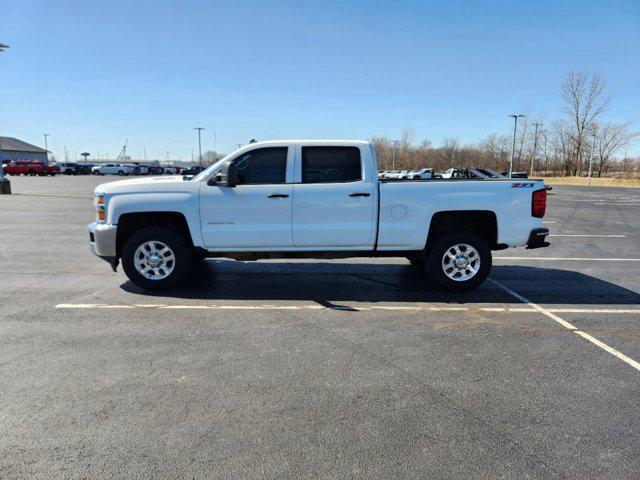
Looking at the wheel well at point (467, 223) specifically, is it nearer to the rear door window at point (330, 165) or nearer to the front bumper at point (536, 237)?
the front bumper at point (536, 237)

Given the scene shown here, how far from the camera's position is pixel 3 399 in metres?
3.40

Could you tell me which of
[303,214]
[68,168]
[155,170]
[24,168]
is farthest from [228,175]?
[155,170]

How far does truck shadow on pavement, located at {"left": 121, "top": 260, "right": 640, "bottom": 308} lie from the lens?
6184 mm

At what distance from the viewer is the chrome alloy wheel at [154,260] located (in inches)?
248

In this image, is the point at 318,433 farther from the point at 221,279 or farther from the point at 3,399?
the point at 221,279

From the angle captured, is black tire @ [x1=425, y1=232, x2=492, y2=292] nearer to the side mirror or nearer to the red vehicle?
the side mirror

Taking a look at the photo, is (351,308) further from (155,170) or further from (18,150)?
(18,150)

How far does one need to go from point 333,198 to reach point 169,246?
2.31 m

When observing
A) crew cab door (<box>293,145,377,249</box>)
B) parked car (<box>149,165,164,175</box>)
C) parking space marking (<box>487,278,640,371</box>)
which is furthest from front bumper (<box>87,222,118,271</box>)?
parked car (<box>149,165,164,175</box>)

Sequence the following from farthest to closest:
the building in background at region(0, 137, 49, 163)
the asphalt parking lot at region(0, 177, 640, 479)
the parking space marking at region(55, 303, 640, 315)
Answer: the building in background at region(0, 137, 49, 163), the parking space marking at region(55, 303, 640, 315), the asphalt parking lot at region(0, 177, 640, 479)

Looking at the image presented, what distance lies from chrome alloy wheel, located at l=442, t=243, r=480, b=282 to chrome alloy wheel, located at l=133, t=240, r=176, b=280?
3.75 meters

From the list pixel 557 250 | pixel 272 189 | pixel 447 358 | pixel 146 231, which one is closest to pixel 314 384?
pixel 447 358

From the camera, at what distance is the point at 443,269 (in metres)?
6.37

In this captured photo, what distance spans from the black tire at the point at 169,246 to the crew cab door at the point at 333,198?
1.54m
